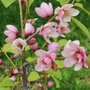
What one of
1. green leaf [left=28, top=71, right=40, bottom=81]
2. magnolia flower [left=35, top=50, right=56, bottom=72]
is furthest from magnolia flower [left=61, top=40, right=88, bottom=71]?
green leaf [left=28, top=71, right=40, bottom=81]

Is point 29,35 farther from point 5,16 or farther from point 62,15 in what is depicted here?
point 5,16

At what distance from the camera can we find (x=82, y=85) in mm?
Result: 3979

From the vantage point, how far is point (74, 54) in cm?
161

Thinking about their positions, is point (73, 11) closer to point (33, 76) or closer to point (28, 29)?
point (28, 29)

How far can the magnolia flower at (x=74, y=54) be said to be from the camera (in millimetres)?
1589

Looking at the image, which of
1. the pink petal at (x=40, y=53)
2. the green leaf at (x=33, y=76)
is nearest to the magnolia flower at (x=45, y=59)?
the pink petal at (x=40, y=53)

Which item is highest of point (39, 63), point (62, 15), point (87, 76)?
point (62, 15)

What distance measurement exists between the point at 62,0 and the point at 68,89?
80.6 inches

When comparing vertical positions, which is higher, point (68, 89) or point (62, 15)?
point (62, 15)

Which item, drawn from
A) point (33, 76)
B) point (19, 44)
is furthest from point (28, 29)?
point (33, 76)

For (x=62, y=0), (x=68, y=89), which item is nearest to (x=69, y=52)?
(x=62, y=0)

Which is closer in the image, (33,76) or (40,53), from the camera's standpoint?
(40,53)

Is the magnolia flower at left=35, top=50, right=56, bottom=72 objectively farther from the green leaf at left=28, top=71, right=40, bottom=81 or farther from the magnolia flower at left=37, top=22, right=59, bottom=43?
the green leaf at left=28, top=71, right=40, bottom=81

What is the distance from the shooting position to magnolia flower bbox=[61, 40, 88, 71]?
1589 millimetres
